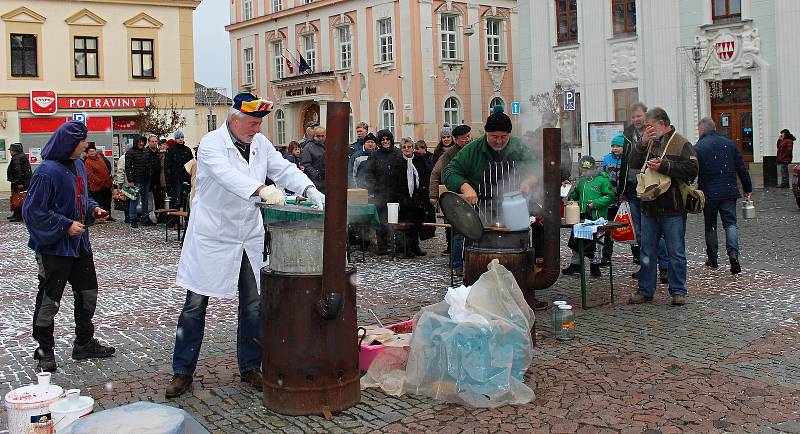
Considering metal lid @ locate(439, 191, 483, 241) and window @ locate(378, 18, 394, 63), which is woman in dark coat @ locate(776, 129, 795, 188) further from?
window @ locate(378, 18, 394, 63)

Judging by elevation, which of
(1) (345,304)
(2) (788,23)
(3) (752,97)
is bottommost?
(1) (345,304)

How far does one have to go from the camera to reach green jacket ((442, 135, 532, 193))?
6785mm

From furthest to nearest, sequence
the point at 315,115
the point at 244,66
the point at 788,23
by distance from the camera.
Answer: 1. the point at 244,66
2. the point at 315,115
3. the point at 788,23

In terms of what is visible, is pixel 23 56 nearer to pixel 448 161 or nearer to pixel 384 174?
pixel 384 174

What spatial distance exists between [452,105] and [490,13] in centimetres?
483

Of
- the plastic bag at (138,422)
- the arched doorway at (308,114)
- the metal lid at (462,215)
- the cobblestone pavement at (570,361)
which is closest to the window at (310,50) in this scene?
the arched doorway at (308,114)

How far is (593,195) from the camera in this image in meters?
9.13

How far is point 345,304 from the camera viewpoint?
4785 millimetres

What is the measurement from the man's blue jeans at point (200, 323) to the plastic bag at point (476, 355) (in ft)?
3.40

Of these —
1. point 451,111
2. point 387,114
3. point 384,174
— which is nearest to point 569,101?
point 451,111

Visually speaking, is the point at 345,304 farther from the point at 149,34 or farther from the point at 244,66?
the point at 244,66

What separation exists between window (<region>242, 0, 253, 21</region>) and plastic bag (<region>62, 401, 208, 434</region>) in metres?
44.5

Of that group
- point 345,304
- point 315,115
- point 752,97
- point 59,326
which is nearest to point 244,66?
point 315,115

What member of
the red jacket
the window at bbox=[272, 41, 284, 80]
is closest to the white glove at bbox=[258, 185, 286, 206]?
the red jacket
